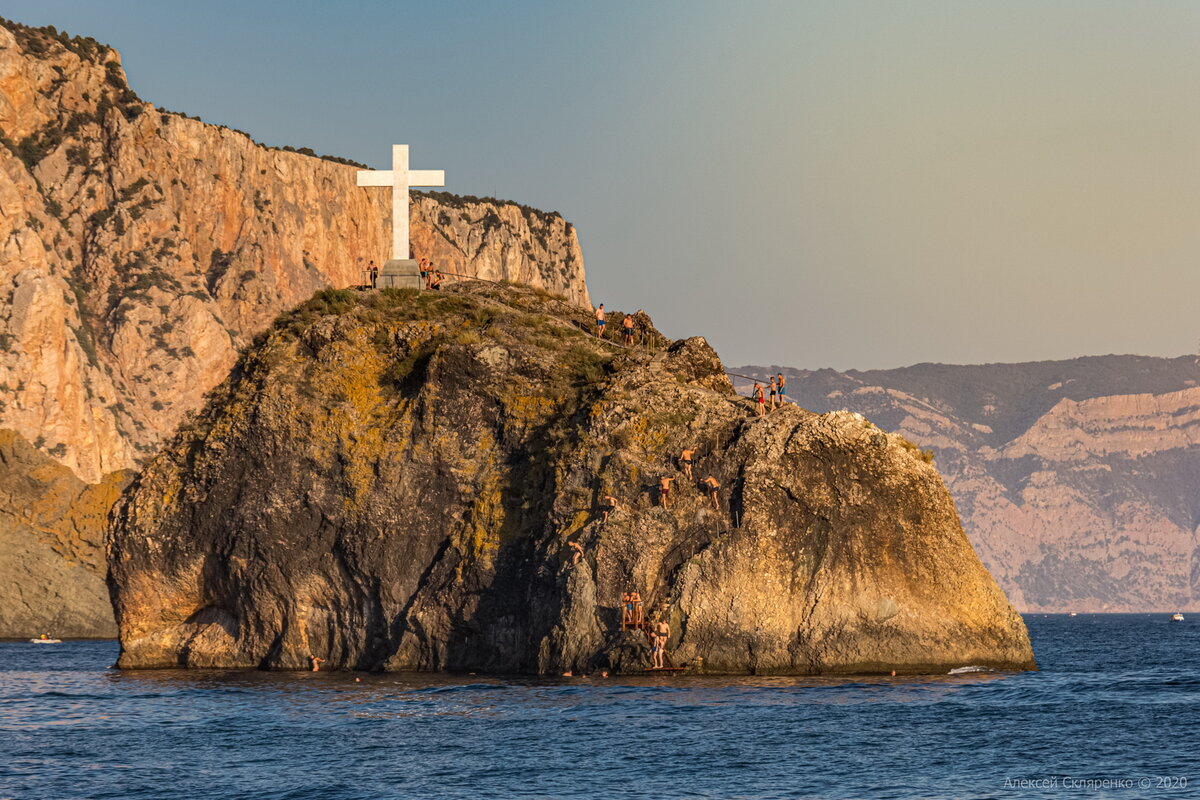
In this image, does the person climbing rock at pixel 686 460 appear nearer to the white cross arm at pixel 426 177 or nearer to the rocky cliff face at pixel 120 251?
the white cross arm at pixel 426 177

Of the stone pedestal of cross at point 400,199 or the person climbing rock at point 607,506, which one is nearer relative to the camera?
the person climbing rock at point 607,506

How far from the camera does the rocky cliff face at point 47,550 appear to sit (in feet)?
337

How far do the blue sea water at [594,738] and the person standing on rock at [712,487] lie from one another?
5595 millimetres

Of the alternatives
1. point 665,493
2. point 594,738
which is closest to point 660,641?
point 665,493

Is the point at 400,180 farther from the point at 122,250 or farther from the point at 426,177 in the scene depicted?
the point at 122,250

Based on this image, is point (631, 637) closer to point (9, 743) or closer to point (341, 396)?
point (341, 396)

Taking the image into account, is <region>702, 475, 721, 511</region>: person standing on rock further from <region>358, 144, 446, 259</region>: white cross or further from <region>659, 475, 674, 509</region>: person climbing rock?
<region>358, 144, 446, 259</region>: white cross

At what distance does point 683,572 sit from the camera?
4859cm

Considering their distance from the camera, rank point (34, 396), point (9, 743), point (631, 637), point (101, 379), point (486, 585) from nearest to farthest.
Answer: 1. point (9, 743)
2. point (631, 637)
3. point (486, 585)
4. point (34, 396)
5. point (101, 379)

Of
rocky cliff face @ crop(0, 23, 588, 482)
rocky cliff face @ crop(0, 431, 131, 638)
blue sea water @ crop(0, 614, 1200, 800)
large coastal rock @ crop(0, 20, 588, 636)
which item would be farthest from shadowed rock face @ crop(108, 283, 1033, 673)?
rocky cliff face @ crop(0, 23, 588, 482)

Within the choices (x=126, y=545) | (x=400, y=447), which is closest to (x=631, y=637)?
(x=400, y=447)

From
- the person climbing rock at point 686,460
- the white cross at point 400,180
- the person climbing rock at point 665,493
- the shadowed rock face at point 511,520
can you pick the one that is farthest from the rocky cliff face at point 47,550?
the person climbing rock at point 686,460

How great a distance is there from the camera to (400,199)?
60.1 meters

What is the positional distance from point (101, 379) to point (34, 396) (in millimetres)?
11154
